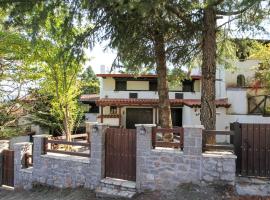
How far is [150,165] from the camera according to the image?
916cm

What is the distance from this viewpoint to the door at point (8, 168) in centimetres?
1275

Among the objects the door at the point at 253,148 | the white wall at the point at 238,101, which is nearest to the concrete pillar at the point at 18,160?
the door at the point at 253,148

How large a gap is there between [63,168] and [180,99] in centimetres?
1558

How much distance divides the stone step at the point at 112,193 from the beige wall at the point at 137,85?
16.2m

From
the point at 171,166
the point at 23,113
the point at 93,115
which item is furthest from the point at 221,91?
the point at 171,166

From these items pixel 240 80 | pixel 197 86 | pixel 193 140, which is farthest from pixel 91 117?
pixel 193 140

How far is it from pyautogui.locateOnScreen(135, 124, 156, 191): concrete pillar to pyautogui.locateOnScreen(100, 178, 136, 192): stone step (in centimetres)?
21

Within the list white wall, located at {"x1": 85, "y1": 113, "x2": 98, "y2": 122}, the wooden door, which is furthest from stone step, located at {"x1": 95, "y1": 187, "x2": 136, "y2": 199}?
white wall, located at {"x1": 85, "y1": 113, "x2": 98, "y2": 122}

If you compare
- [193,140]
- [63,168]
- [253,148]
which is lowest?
[63,168]

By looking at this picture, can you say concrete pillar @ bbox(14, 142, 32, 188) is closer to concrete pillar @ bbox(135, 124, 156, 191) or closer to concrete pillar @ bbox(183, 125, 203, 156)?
concrete pillar @ bbox(135, 124, 156, 191)

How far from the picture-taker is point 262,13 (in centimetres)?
914

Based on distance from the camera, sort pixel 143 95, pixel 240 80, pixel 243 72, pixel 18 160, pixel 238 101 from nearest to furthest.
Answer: pixel 18 160 → pixel 238 101 → pixel 243 72 → pixel 240 80 → pixel 143 95

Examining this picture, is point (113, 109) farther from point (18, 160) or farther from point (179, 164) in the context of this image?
point (179, 164)

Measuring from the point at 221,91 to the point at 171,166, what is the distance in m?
15.2
